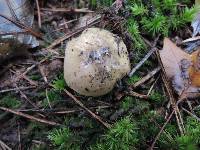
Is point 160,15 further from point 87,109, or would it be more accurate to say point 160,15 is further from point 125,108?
point 87,109

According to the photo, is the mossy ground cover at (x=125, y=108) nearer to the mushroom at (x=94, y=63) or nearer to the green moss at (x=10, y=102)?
the green moss at (x=10, y=102)

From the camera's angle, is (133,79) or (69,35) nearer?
(133,79)

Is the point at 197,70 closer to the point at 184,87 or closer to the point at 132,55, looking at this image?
the point at 184,87

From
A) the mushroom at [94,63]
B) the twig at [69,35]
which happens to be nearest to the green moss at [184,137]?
the mushroom at [94,63]

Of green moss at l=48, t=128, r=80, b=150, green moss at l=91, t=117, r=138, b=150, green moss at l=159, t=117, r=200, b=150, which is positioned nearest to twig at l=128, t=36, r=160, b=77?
green moss at l=91, t=117, r=138, b=150

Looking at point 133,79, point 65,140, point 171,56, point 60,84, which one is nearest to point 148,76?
point 133,79

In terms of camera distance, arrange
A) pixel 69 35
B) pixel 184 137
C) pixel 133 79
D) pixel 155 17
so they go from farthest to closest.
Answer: pixel 69 35
pixel 155 17
pixel 133 79
pixel 184 137
